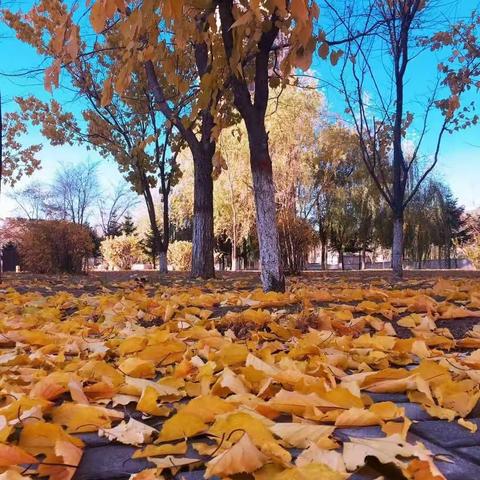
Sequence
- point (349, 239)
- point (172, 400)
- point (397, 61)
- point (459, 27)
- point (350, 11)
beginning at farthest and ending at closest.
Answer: point (349, 239)
point (459, 27)
point (397, 61)
point (350, 11)
point (172, 400)

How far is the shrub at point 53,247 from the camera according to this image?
13.1 meters

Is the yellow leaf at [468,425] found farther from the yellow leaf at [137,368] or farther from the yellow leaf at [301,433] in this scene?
the yellow leaf at [137,368]

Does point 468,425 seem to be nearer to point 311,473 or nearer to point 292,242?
point 311,473

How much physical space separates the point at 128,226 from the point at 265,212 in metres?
40.7

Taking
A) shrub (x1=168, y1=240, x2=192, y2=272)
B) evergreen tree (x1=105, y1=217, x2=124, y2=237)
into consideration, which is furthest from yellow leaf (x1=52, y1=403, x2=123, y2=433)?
evergreen tree (x1=105, y1=217, x2=124, y2=237)

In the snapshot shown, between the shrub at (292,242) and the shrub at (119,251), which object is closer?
the shrub at (292,242)

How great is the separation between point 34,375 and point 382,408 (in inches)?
44.8

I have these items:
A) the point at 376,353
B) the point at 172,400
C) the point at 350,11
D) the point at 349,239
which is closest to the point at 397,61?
the point at 350,11

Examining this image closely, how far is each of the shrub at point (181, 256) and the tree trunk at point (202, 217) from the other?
46.3 feet

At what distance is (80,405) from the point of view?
4.34ft

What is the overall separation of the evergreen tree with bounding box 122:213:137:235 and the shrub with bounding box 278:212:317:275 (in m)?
31.7

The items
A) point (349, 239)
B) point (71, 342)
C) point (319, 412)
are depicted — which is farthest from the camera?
point (349, 239)

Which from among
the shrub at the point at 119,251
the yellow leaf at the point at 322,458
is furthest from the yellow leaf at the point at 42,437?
the shrub at the point at 119,251

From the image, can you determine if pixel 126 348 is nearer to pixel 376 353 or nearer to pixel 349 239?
pixel 376 353
